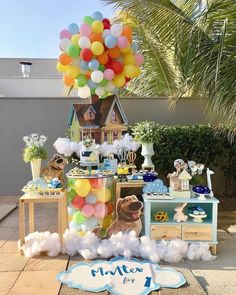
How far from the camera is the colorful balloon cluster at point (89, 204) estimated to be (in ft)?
12.3

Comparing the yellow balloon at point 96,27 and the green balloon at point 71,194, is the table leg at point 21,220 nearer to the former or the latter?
the green balloon at point 71,194

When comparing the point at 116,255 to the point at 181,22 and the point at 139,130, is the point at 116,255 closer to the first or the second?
the point at 139,130

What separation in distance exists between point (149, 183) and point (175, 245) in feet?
2.58

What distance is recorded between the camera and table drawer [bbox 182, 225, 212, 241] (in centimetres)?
360

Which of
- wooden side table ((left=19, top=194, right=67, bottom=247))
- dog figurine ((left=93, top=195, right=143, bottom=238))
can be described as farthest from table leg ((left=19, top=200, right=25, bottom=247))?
dog figurine ((left=93, top=195, right=143, bottom=238))

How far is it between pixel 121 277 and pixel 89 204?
1.06 meters

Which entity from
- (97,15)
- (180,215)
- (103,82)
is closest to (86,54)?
(103,82)

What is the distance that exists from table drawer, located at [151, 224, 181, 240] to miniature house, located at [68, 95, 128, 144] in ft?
4.12

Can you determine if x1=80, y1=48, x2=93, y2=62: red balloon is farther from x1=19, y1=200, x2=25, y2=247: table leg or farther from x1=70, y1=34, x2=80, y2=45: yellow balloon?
x1=19, y1=200, x2=25, y2=247: table leg

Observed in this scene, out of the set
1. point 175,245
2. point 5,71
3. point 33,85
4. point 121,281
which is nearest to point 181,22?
point 175,245

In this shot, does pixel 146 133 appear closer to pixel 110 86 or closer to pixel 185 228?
pixel 110 86

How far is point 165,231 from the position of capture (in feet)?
11.9

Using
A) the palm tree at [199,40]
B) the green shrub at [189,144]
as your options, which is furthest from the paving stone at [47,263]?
the green shrub at [189,144]

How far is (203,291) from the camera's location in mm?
2664
